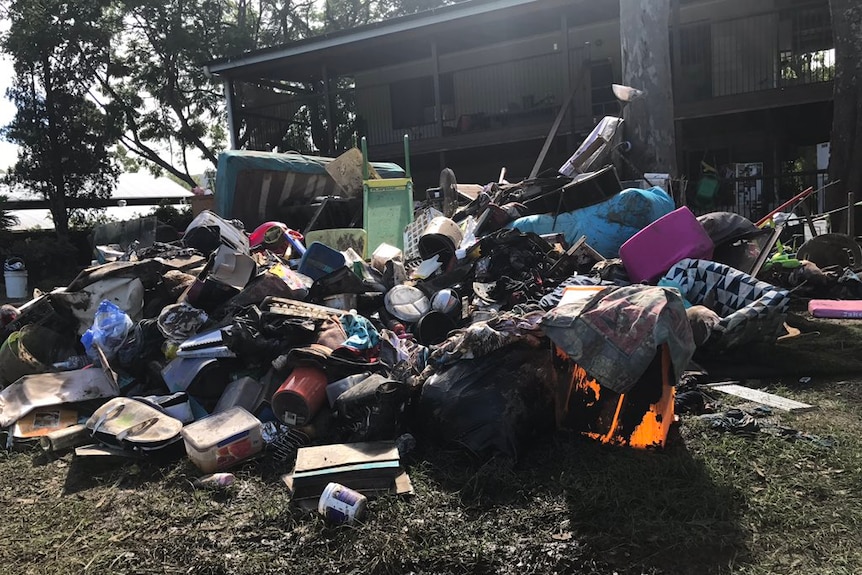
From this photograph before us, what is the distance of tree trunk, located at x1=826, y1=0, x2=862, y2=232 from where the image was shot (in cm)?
777

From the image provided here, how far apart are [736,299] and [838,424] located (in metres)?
1.29

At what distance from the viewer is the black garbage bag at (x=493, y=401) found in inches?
105

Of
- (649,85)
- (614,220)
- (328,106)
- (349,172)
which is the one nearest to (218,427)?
(614,220)

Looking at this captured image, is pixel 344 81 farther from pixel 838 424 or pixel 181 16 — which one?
pixel 838 424

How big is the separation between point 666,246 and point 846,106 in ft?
18.0

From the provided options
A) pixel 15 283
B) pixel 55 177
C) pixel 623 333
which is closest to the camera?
pixel 623 333

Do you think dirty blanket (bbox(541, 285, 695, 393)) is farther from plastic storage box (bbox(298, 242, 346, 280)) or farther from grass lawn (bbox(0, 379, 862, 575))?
plastic storage box (bbox(298, 242, 346, 280))

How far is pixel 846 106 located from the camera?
7.91 metres

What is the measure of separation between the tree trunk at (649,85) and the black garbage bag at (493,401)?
5176 mm

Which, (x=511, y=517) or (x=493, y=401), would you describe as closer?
(x=511, y=517)

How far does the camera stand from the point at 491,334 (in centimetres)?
287

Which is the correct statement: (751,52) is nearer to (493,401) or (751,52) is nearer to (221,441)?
(493,401)

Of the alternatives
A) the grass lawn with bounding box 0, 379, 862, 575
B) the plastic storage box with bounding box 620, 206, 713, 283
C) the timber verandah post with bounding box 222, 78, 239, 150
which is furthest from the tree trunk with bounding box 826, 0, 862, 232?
the timber verandah post with bounding box 222, 78, 239, 150

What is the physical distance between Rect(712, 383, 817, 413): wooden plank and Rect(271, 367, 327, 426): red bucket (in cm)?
224
